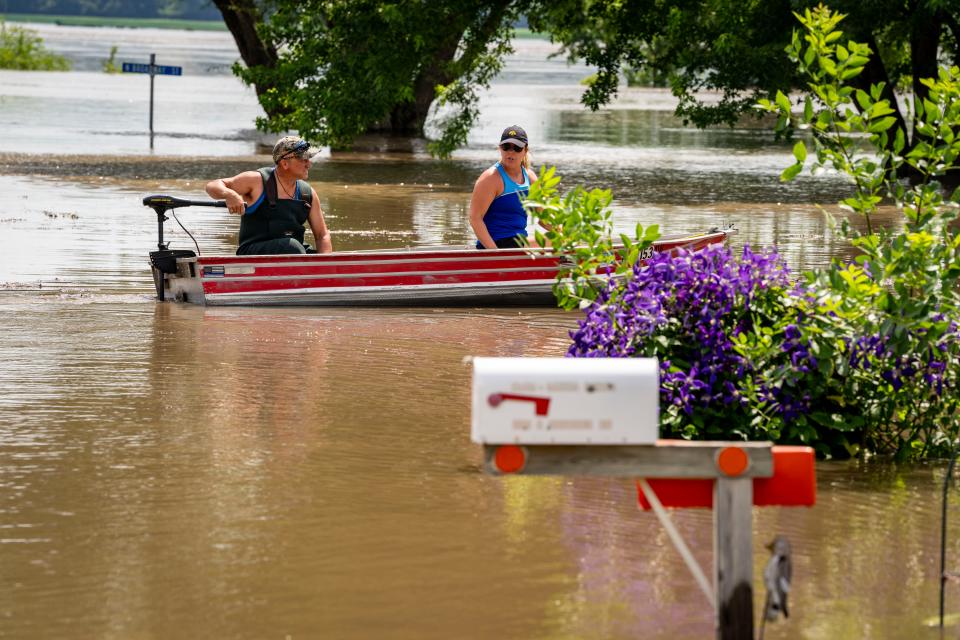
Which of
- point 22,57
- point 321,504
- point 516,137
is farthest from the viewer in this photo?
point 22,57

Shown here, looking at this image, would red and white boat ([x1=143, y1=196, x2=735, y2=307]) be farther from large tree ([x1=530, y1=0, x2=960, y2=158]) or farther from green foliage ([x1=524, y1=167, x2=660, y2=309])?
large tree ([x1=530, y1=0, x2=960, y2=158])

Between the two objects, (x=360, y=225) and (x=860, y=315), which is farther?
(x=360, y=225)

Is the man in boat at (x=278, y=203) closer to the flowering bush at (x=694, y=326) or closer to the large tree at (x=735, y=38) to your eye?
the flowering bush at (x=694, y=326)

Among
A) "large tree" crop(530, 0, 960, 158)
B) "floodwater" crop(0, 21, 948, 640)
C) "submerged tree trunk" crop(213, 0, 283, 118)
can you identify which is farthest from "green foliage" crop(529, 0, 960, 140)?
"floodwater" crop(0, 21, 948, 640)

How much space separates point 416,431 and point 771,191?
17.5 meters

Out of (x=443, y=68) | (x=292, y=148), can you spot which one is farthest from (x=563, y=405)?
(x=443, y=68)

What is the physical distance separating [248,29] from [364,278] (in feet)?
73.8

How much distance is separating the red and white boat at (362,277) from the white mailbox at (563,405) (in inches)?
291

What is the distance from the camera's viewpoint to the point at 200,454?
722 cm

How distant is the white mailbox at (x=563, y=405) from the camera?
4.39 meters

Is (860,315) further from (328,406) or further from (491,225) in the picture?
(491,225)

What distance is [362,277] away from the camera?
1192cm

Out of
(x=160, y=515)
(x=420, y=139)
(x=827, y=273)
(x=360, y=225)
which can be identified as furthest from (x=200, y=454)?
(x=420, y=139)

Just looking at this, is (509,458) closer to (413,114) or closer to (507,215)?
(507,215)
